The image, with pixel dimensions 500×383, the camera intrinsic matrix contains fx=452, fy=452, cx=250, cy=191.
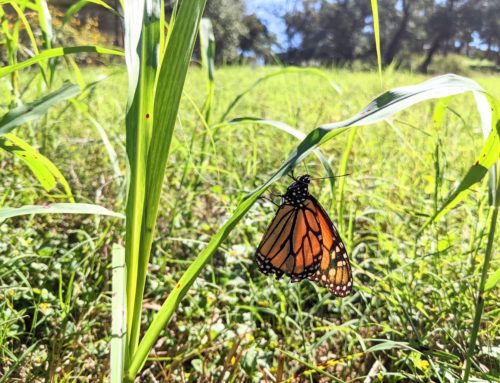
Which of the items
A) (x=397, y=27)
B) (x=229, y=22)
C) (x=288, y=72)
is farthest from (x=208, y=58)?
(x=397, y=27)

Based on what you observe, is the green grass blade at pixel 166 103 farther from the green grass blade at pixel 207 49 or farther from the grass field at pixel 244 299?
the green grass blade at pixel 207 49

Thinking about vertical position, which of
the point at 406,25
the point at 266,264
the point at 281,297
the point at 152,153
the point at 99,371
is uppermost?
the point at 406,25

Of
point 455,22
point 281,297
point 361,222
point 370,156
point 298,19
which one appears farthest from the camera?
point 298,19

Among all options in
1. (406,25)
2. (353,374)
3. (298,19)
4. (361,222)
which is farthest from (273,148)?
(298,19)

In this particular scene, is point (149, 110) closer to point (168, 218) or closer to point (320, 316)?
point (320, 316)

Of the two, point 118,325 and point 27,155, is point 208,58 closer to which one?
point 27,155

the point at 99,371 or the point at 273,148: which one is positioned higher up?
the point at 273,148

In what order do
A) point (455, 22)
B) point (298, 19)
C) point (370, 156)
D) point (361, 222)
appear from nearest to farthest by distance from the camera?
point (361, 222) < point (370, 156) < point (455, 22) < point (298, 19)

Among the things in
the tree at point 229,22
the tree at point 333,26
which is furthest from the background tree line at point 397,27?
the tree at point 229,22

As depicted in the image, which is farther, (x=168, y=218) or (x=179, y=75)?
(x=168, y=218)
